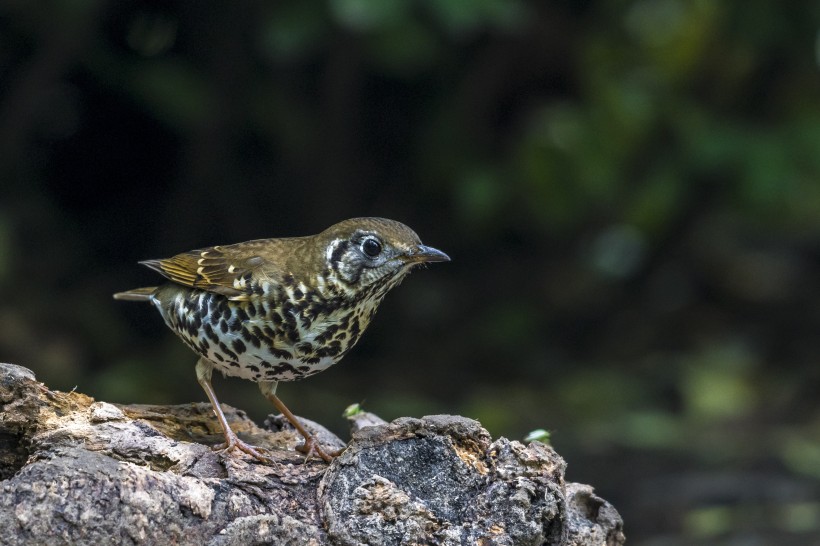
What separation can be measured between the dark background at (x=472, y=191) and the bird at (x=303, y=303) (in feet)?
Result: 11.0

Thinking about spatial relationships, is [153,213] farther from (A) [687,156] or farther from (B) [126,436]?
(B) [126,436]

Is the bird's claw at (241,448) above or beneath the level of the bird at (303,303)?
beneath

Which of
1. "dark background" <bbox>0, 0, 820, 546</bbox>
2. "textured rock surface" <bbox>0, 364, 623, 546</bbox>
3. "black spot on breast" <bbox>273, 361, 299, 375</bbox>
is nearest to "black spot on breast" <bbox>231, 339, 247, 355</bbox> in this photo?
"black spot on breast" <bbox>273, 361, 299, 375</bbox>

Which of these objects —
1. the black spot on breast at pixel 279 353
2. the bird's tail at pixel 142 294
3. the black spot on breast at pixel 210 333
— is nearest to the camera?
the black spot on breast at pixel 279 353

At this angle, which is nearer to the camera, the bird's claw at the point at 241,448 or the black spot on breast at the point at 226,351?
the bird's claw at the point at 241,448

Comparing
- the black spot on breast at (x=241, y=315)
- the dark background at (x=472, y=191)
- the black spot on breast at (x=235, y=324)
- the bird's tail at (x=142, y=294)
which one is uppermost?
the dark background at (x=472, y=191)

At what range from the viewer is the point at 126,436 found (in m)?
3.25

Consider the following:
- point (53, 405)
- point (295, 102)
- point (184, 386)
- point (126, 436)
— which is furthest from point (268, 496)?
point (295, 102)

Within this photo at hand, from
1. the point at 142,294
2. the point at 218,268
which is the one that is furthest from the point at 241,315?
the point at 142,294

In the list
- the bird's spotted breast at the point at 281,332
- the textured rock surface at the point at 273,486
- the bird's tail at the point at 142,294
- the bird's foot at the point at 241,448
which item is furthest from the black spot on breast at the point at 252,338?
the bird's tail at the point at 142,294

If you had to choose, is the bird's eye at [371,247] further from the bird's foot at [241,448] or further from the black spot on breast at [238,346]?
the bird's foot at [241,448]

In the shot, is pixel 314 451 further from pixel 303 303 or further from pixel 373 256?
pixel 373 256

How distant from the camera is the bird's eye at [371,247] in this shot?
3.71 m

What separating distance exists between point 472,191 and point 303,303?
451cm
